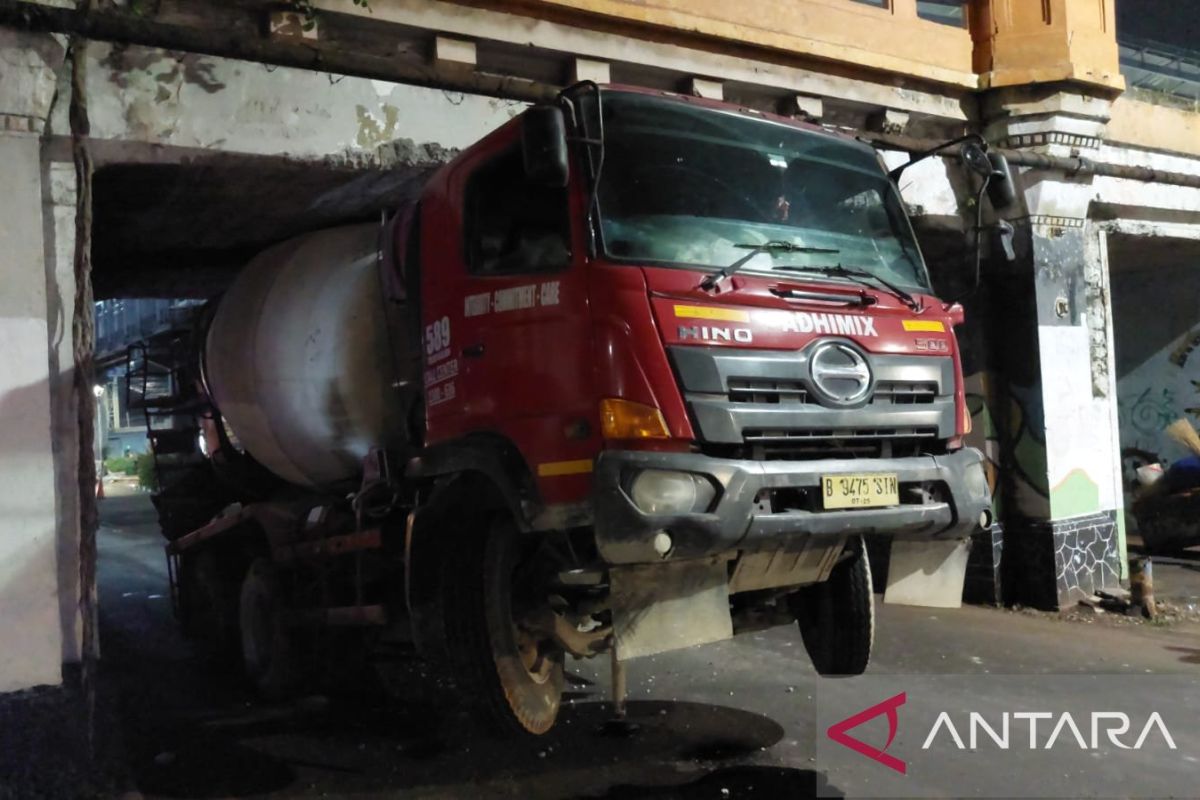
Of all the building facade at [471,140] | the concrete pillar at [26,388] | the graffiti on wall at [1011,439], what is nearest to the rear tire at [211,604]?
the building facade at [471,140]

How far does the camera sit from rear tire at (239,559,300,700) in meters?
5.45

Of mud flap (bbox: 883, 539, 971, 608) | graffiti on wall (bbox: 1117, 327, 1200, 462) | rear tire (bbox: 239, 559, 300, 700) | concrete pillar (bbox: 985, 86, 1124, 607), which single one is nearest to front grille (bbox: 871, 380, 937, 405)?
mud flap (bbox: 883, 539, 971, 608)

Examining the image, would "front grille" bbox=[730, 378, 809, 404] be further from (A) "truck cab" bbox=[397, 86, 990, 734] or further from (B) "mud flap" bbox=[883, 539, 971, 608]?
(B) "mud flap" bbox=[883, 539, 971, 608]

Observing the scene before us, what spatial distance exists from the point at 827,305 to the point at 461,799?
2.57 metres

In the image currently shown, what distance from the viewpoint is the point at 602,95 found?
3596 millimetres

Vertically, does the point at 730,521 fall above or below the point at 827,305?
below

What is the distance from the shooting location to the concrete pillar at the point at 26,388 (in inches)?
168

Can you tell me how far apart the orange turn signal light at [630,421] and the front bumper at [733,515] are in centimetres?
7

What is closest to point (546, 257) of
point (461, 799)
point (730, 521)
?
point (730, 521)

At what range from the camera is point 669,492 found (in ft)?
10.1

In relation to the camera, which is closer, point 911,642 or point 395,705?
point 395,705

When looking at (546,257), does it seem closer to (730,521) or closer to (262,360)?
(730,521)

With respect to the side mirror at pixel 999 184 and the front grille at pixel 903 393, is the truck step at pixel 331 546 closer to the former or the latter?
the front grille at pixel 903 393

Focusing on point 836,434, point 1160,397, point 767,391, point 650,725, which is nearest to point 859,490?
point 836,434
